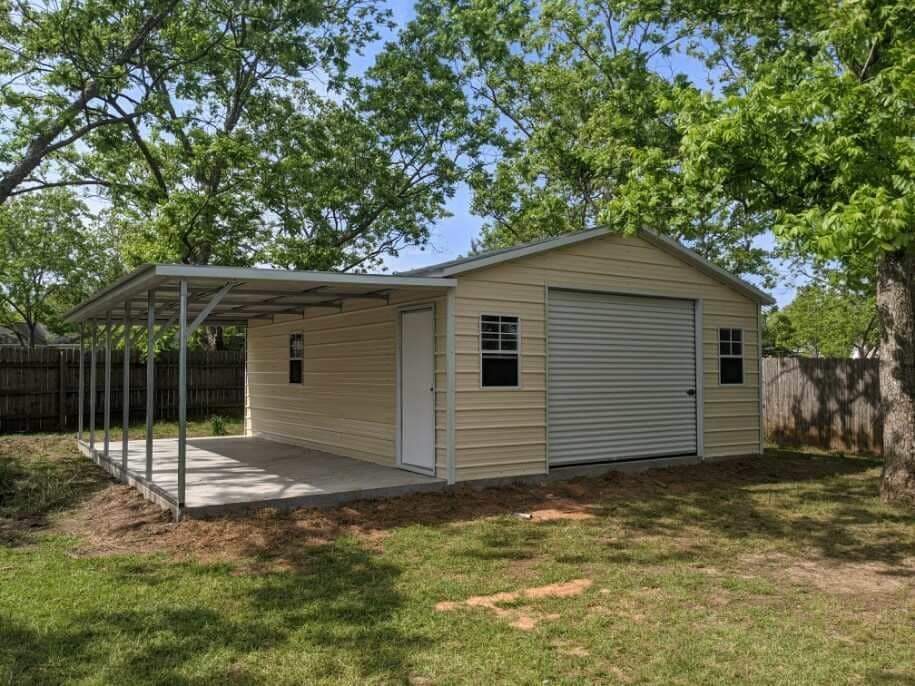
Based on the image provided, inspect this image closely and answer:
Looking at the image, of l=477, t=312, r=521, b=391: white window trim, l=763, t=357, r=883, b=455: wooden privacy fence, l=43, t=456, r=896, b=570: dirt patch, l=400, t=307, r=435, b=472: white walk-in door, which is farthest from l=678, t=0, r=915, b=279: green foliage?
l=763, t=357, r=883, b=455: wooden privacy fence

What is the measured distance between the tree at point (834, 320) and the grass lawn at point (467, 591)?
652 inches

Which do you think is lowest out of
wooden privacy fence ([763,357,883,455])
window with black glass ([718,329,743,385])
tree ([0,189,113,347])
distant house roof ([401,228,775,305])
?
wooden privacy fence ([763,357,883,455])

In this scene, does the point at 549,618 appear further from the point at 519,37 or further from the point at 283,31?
the point at 519,37

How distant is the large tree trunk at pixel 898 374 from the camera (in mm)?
7844

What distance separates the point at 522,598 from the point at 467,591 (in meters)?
0.39

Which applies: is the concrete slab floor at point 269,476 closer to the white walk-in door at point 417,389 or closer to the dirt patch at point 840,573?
the white walk-in door at point 417,389

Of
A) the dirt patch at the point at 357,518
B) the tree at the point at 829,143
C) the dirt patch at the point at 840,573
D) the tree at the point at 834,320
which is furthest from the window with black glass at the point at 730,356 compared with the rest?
the tree at the point at 834,320

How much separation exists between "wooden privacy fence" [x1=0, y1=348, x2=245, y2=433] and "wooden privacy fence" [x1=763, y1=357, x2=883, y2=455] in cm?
1265

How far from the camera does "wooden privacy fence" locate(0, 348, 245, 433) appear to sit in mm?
15133

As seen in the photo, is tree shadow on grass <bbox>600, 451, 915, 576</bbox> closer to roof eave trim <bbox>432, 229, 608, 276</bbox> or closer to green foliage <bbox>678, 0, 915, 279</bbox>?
green foliage <bbox>678, 0, 915, 279</bbox>

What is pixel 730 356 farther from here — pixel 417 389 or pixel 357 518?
pixel 357 518

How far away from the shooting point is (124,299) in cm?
823

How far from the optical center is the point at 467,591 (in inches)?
188

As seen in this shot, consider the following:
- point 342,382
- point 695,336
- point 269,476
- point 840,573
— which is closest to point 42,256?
point 342,382
